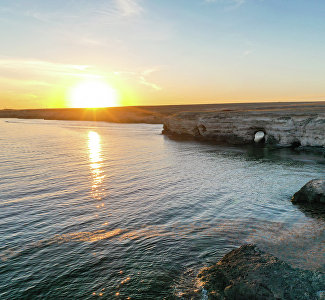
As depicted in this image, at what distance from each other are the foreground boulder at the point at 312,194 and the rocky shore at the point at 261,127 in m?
32.8

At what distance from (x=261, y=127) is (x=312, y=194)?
130 ft

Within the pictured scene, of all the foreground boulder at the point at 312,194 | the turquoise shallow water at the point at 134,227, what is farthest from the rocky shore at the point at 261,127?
the foreground boulder at the point at 312,194

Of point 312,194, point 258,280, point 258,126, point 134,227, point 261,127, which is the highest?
point 258,126

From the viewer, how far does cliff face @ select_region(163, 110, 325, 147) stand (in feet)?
162

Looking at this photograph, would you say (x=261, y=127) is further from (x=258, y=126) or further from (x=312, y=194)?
Result: (x=312, y=194)

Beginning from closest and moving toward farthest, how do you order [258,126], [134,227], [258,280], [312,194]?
1. [258,280]
2. [134,227]
3. [312,194]
4. [258,126]

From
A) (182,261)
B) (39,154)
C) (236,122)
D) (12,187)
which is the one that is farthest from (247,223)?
(236,122)

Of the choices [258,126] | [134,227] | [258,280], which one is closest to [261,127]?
[258,126]

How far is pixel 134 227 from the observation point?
50.1 feet

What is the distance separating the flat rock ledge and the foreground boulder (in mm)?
10728

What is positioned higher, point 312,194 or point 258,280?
point 258,280

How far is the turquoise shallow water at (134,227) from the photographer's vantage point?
34.2 ft

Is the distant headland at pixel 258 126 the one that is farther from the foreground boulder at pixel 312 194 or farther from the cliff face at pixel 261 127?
the foreground boulder at pixel 312 194

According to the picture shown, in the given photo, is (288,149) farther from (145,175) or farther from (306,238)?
(306,238)
